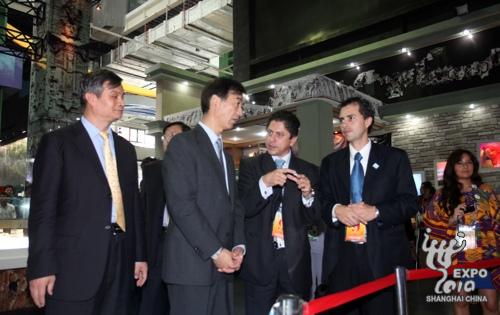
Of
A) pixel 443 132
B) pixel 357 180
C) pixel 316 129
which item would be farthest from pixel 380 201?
pixel 443 132

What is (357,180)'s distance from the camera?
7.96 feet

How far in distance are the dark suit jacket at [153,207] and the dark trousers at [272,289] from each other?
1.12 m

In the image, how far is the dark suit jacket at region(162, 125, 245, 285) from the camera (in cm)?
177

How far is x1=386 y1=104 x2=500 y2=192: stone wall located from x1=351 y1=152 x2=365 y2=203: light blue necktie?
7733 millimetres

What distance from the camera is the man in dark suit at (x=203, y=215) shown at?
178 centimetres

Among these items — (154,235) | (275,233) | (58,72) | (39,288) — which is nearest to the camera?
(39,288)

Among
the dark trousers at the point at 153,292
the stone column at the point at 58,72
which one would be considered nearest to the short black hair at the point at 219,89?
the dark trousers at the point at 153,292

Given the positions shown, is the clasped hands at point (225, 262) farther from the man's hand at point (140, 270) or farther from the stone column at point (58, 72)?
the stone column at point (58, 72)

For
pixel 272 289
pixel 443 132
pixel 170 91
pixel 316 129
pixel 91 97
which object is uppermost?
pixel 170 91

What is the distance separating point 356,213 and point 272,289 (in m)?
0.74

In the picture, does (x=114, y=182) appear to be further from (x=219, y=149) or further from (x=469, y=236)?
(x=469, y=236)

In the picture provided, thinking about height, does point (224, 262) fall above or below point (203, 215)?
below

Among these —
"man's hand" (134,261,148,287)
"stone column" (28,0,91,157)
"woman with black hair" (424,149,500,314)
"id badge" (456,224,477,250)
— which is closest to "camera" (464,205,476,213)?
"woman with black hair" (424,149,500,314)

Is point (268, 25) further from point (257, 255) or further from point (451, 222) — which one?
point (257, 255)
